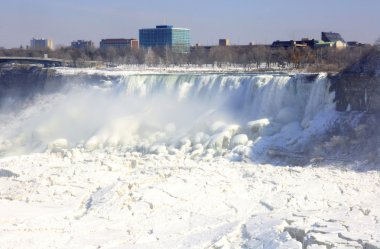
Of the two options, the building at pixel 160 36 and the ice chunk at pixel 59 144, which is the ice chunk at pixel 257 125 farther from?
the building at pixel 160 36

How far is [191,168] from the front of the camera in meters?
19.5

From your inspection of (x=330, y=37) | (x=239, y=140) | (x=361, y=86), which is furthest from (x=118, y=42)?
(x=361, y=86)

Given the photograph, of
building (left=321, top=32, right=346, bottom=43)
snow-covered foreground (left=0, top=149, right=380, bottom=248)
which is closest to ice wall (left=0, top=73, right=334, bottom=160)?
snow-covered foreground (left=0, top=149, right=380, bottom=248)

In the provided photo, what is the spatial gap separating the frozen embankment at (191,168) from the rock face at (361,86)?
48 centimetres

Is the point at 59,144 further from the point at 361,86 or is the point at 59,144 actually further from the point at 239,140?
the point at 361,86

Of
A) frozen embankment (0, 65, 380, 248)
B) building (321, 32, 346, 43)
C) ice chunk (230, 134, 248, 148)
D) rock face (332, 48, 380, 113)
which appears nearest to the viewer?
frozen embankment (0, 65, 380, 248)

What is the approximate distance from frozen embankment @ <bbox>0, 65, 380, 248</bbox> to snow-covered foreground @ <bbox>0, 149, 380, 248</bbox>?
39 millimetres

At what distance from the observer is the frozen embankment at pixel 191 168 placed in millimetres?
14070

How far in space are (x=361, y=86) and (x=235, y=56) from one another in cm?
3358

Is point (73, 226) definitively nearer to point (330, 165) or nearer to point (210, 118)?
point (330, 165)

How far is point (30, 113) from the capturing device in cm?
3538

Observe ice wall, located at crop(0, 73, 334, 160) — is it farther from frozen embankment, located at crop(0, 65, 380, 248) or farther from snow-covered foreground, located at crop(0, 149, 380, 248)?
snow-covered foreground, located at crop(0, 149, 380, 248)

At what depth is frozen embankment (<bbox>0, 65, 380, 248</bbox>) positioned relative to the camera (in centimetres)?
1407

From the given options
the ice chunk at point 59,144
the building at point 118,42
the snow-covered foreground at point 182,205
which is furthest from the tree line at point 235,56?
the building at point 118,42
